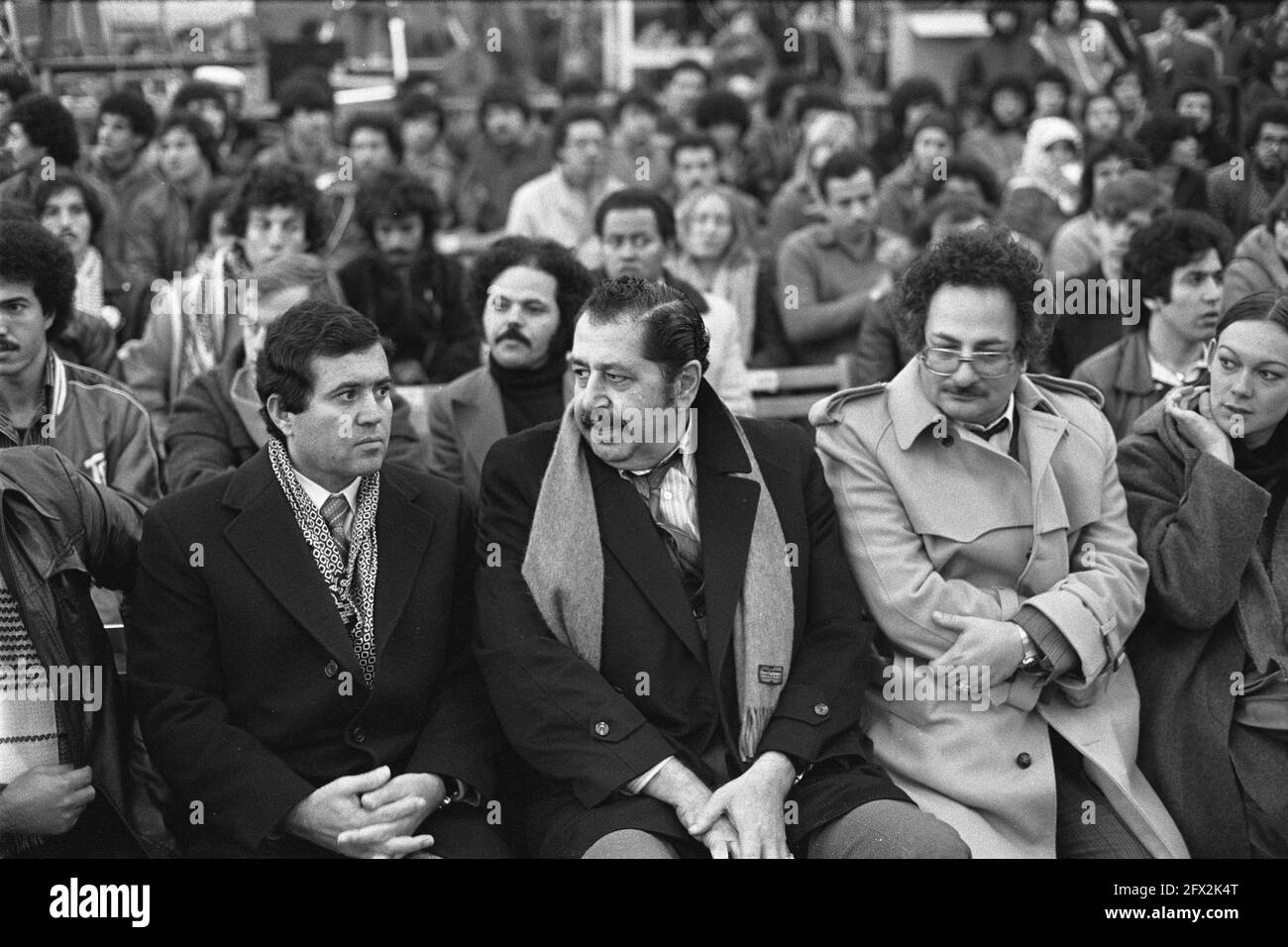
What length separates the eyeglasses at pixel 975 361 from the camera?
13.5ft

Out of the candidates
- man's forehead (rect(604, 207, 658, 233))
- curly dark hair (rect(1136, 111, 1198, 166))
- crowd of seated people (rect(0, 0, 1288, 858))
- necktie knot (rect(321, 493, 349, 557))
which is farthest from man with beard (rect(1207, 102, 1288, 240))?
necktie knot (rect(321, 493, 349, 557))

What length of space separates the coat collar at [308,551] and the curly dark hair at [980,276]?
4.50 feet

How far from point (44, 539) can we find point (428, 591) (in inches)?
35.3

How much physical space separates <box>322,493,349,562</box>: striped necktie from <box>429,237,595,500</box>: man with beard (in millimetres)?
1189

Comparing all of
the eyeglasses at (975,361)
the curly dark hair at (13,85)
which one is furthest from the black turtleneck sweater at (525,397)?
the curly dark hair at (13,85)

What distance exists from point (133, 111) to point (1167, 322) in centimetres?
586

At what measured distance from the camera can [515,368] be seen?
17.4 ft

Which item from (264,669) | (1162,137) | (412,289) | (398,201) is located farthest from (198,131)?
(264,669)

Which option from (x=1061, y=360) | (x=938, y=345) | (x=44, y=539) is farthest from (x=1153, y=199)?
(x=44, y=539)

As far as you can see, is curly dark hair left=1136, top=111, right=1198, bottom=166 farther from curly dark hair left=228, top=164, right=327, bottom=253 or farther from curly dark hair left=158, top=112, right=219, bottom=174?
curly dark hair left=158, top=112, right=219, bottom=174

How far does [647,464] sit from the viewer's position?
161 inches

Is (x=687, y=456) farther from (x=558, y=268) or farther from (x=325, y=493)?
(x=558, y=268)

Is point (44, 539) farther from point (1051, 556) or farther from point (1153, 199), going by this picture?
point (1153, 199)

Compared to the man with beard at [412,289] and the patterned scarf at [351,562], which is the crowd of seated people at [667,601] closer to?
the patterned scarf at [351,562]
